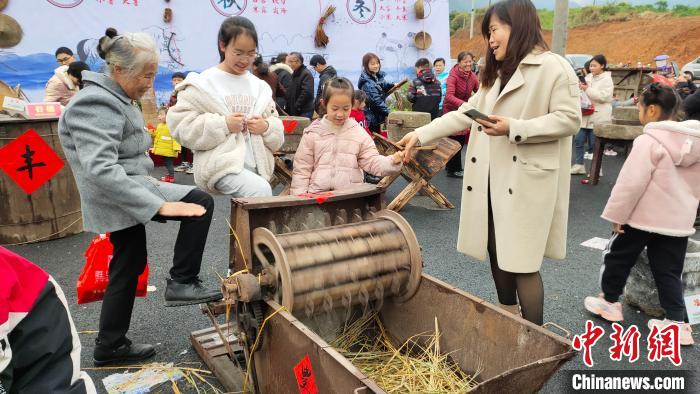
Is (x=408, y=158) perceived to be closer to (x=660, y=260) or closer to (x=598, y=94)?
(x=660, y=260)

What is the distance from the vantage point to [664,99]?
319cm

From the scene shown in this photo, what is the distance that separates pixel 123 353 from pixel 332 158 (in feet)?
5.45

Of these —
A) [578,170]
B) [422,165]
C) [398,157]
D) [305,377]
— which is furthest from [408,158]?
[578,170]

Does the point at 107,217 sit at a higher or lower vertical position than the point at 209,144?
lower

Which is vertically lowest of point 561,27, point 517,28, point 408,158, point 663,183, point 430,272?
point 430,272

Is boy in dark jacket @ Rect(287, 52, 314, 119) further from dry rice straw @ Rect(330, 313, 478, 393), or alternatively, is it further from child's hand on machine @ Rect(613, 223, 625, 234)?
dry rice straw @ Rect(330, 313, 478, 393)

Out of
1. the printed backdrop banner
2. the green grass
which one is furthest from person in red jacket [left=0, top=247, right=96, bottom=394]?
the green grass

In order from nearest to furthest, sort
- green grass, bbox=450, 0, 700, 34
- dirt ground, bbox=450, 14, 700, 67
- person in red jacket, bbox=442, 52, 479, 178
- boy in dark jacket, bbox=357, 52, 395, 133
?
Result: person in red jacket, bbox=442, 52, 479, 178
boy in dark jacket, bbox=357, 52, 395, 133
dirt ground, bbox=450, 14, 700, 67
green grass, bbox=450, 0, 700, 34

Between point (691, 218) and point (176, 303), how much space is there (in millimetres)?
2997

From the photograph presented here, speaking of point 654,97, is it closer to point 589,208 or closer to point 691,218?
point 691,218

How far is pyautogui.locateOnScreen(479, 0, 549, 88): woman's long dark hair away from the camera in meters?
2.35

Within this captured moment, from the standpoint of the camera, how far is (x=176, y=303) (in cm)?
259

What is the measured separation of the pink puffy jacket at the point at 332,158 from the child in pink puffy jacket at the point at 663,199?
159cm

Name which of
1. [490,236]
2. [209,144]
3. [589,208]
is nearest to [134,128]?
[209,144]
